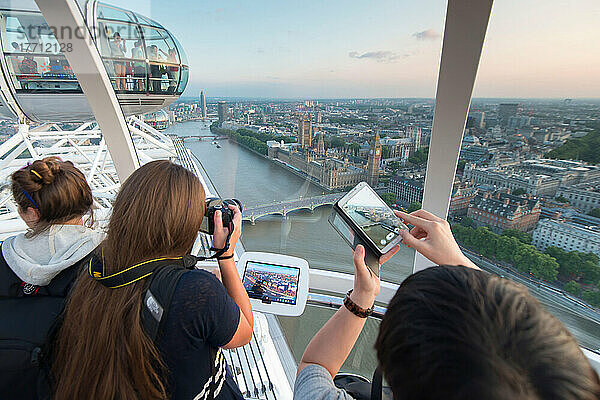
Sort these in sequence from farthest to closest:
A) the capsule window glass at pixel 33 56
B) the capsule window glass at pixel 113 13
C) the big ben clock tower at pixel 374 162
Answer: the capsule window glass at pixel 33 56
the capsule window glass at pixel 113 13
the big ben clock tower at pixel 374 162

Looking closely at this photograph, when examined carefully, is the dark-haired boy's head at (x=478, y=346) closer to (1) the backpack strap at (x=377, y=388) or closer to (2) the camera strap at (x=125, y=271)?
(1) the backpack strap at (x=377, y=388)

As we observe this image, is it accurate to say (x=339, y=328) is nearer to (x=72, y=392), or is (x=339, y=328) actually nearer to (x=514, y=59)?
(x=72, y=392)

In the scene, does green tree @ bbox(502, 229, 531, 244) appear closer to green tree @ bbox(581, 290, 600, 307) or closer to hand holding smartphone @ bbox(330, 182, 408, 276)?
green tree @ bbox(581, 290, 600, 307)

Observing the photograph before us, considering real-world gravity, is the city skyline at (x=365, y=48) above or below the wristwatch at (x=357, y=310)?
above

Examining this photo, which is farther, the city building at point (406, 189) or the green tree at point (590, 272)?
the city building at point (406, 189)

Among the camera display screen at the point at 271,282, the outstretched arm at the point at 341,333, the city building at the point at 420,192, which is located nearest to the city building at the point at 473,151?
the city building at the point at 420,192

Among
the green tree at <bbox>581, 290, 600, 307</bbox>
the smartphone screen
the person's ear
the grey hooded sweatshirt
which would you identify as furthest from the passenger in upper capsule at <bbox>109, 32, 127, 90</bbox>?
the green tree at <bbox>581, 290, 600, 307</bbox>

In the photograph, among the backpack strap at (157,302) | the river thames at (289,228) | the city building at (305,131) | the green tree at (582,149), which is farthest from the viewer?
the city building at (305,131)

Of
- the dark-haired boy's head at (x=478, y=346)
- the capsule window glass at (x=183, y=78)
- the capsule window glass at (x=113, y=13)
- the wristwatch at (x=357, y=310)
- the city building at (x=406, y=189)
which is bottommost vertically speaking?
the city building at (x=406, y=189)
